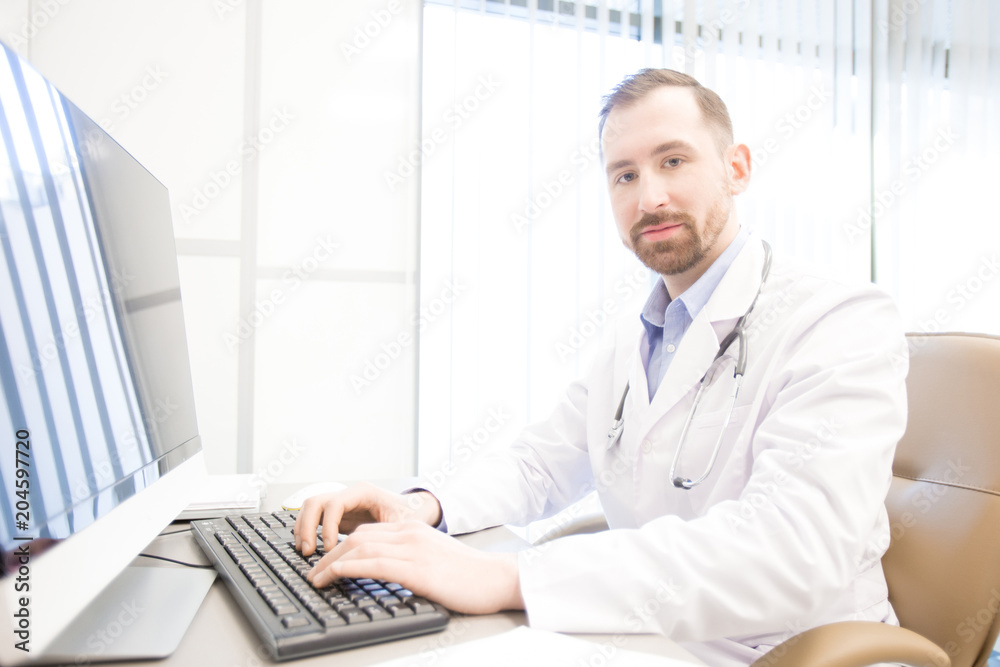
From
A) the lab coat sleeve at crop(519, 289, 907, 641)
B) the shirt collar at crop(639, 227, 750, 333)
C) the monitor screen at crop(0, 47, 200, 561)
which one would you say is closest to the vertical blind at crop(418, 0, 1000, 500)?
the shirt collar at crop(639, 227, 750, 333)

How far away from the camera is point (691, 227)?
46.1 inches

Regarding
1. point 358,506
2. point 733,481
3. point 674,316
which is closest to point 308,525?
point 358,506

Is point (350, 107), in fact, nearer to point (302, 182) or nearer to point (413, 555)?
point (302, 182)

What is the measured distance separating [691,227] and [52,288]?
3.31 ft

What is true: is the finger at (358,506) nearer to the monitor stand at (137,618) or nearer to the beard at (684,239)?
the monitor stand at (137,618)

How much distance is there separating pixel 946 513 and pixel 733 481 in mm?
280

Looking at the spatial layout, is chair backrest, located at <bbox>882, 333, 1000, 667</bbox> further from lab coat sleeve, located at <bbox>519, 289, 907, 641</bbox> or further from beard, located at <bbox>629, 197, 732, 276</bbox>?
beard, located at <bbox>629, 197, 732, 276</bbox>

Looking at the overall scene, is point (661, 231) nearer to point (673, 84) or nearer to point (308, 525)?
point (673, 84)

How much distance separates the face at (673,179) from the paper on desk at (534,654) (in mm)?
813

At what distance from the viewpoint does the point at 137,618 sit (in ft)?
1.81

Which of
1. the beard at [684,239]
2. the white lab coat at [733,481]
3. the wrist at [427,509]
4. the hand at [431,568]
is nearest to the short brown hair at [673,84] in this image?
the beard at [684,239]

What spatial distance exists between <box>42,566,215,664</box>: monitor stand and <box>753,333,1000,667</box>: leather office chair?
0.62 meters

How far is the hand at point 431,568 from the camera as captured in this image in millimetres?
575

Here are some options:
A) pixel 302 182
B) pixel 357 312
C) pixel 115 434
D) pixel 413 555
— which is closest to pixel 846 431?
pixel 413 555
